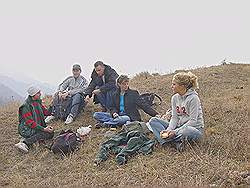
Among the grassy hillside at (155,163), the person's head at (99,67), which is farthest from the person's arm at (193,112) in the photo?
the person's head at (99,67)

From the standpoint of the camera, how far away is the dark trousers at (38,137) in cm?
802

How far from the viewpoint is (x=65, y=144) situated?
7406 mm

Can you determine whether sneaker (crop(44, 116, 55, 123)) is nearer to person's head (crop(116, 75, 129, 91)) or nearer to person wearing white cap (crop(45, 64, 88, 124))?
person wearing white cap (crop(45, 64, 88, 124))

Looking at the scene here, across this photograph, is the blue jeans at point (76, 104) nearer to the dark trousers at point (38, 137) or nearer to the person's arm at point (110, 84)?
the person's arm at point (110, 84)

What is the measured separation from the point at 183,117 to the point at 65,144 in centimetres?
214

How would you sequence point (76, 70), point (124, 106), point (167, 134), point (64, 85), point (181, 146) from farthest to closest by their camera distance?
1. point (64, 85)
2. point (76, 70)
3. point (124, 106)
4. point (167, 134)
5. point (181, 146)

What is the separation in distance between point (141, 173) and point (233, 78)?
27.4 ft

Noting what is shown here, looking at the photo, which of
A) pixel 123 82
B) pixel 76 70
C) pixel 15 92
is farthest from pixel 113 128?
pixel 15 92

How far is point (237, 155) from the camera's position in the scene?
19.6 feet

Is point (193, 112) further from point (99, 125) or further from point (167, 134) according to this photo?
point (99, 125)

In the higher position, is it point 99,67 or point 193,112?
point 99,67

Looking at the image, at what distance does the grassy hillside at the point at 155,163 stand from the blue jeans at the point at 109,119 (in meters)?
0.31

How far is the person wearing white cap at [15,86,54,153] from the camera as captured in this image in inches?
315

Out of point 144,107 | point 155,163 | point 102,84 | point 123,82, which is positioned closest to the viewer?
point 155,163
